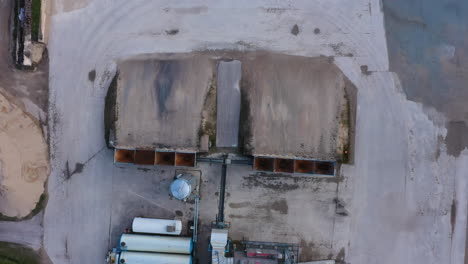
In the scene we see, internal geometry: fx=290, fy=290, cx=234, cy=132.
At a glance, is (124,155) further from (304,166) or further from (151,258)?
(304,166)

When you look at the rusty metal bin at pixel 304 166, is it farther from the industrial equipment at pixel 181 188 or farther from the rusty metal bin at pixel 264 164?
the industrial equipment at pixel 181 188

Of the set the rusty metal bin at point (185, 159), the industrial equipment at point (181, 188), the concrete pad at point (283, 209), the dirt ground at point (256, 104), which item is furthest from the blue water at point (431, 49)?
the industrial equipment at point (181, 188)

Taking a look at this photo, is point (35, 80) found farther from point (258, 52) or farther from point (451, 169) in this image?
point (451, 169)

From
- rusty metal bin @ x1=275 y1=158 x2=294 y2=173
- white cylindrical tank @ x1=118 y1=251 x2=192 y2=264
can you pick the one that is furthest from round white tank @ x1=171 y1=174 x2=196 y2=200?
rusty metal bin @ x1=275 y1=158 x2=294 y2=173

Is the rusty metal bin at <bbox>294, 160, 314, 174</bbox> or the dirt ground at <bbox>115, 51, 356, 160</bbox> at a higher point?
the dirt ground at <bbox>115, 51, 356, 160</bbox>

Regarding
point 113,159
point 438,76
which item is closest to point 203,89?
point 113,159

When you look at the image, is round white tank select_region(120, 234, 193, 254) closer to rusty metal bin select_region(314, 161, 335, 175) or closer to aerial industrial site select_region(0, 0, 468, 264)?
aerial industrial site select_region(0, 0, 468, 264)
